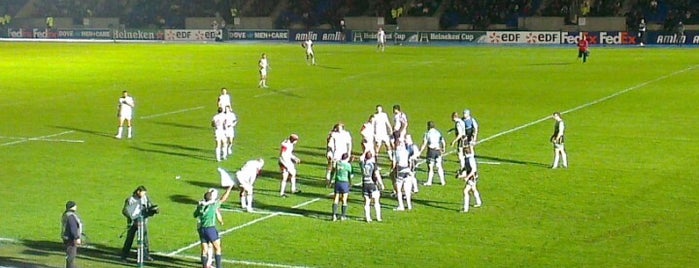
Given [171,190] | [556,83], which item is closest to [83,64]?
[556,83]

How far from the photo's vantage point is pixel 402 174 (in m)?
24.4

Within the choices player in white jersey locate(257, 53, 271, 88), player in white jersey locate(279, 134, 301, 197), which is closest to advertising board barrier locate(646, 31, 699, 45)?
player in white jersey locate(257, 53, 271, 88)

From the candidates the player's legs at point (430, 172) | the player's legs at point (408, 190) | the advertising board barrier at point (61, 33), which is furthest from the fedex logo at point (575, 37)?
the player's legs at point (408, 190)

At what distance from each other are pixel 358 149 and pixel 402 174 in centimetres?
1030

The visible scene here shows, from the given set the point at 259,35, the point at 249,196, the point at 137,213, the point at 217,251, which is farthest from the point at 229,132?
the point at 259,35

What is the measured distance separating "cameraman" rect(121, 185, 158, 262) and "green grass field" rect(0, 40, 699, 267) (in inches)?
20.5

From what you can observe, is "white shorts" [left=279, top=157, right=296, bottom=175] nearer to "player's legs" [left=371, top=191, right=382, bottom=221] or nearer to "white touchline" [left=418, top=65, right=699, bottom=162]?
"player's legs" [left=371, top=191, right=382, bottom=221]

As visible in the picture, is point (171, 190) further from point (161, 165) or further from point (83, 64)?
point (83, 64)

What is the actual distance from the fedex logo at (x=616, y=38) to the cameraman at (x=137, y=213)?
70.1 metres

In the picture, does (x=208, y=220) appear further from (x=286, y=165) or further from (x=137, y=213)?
(x=286, y=165)

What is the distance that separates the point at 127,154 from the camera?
33.8m

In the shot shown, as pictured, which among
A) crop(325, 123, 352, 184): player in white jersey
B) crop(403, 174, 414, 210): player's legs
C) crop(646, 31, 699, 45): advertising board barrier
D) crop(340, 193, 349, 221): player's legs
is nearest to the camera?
crop(340, 193, 349, 221): player's legs

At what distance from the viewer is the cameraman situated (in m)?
19.5

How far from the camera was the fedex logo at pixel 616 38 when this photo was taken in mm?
85312
